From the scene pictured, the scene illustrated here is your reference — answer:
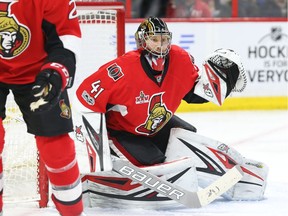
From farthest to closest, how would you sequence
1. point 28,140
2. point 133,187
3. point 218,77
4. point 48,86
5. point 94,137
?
point 28,140 → point 218,77 → point 133,187 → point 94,137 → point 48,86

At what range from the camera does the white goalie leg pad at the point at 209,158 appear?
3232 millimetres

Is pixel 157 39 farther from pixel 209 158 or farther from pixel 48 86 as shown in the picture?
pixel 48 86

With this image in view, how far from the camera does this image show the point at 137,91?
3.11m

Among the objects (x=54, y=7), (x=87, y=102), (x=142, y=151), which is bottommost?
(x=142, y=151)

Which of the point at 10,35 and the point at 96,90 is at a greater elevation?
the point at 10,35

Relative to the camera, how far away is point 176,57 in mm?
3217

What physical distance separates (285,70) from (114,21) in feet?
9.38

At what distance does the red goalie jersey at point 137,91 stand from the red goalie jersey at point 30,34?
53 centimetres

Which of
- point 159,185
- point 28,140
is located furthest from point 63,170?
point 28,140

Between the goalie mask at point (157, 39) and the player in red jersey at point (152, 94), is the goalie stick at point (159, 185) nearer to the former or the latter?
the player in red jersey at point (152, 94)

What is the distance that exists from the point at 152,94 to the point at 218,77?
0.30 m

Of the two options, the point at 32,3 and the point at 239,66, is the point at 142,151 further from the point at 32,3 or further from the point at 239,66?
the point at 32,3

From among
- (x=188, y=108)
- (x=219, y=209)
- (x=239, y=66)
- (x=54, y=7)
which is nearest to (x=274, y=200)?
(x=219, y=209)

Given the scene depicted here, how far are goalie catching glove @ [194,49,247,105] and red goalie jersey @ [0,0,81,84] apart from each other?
87cm
